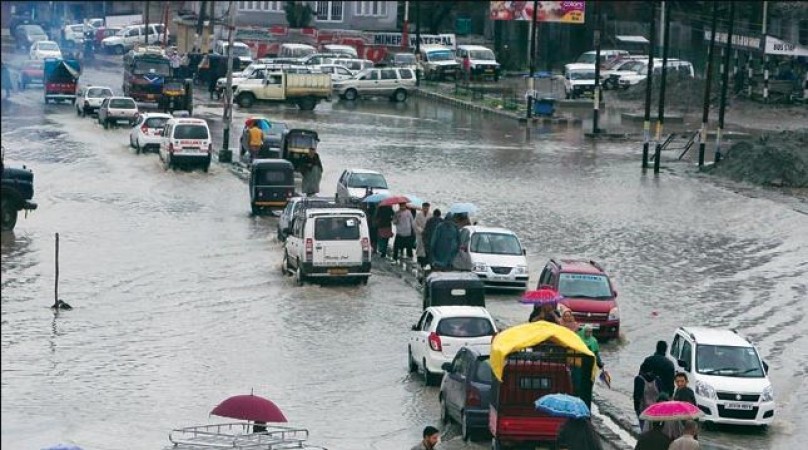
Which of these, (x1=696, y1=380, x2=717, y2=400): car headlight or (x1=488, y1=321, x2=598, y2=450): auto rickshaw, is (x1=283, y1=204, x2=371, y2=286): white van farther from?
(x1=488, y1=321, x2=598, y2=450): auto rickshaw

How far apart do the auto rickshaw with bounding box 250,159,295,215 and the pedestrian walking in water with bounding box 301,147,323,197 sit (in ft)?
1.74

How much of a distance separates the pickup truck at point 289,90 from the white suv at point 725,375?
164 feet

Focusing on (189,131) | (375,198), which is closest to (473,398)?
(375,198)

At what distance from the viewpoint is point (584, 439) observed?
55.1 feet

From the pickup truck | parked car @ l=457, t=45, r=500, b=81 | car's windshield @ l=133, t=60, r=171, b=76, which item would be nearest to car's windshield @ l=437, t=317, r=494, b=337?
the pickup truck

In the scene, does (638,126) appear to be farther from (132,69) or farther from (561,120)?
(132,69)

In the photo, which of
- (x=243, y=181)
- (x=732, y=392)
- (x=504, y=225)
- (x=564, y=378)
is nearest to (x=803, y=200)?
(x=504, y=225)

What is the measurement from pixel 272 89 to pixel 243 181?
2392cm

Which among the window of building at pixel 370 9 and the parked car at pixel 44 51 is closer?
the parked car at pixel 44 51

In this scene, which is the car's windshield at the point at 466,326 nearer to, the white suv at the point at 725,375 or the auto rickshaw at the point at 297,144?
the white suv at the point at 725,375

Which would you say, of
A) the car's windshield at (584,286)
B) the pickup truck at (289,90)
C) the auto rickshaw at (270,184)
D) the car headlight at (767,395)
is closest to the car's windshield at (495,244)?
the car's windshield at (584,286)

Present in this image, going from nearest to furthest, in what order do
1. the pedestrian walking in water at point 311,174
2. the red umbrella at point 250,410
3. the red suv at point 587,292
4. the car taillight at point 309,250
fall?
the red umbrella at point 250,410
the red suv at point 587,292
the car taillight at point 309,250
the pedestrian walking in water at point 311,174

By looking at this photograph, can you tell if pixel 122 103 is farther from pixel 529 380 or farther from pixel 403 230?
pixel 529 380

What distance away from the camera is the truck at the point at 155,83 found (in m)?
69.9
